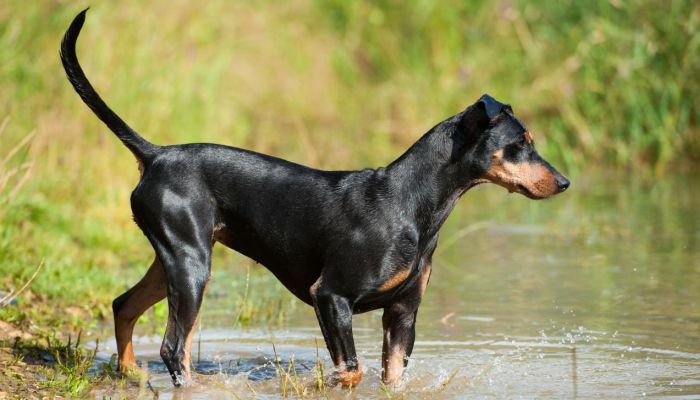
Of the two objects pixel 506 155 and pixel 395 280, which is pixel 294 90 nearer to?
pixel 506 155

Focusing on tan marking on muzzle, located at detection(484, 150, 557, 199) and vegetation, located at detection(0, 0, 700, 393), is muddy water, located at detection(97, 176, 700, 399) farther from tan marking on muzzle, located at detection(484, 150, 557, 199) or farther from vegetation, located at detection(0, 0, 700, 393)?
tan marking on muzzle, located at detection(484, 150, 557, 199)

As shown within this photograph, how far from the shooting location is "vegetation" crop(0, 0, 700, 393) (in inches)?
335

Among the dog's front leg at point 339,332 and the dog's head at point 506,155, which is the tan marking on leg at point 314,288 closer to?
the dog's front leg at point 339,332

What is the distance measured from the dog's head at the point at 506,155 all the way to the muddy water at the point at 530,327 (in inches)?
37.6

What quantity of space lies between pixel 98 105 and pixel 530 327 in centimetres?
310

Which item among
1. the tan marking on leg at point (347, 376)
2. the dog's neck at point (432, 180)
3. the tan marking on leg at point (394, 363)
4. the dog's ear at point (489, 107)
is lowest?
the tan marking on leg at point (347, 376)

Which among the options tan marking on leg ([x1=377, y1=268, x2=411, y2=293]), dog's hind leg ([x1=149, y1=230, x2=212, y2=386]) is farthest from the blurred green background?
tan marking on leg ([x1=377, y1=268, x2=411, y2=293])

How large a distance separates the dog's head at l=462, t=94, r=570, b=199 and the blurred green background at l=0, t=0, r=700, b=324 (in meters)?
2.50

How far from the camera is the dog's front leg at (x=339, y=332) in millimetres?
5559

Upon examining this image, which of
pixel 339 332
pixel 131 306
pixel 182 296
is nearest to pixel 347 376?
pixel 339 332

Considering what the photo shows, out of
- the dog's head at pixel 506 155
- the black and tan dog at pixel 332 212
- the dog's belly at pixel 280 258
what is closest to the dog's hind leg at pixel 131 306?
the black and tan dog at pixel 332 212

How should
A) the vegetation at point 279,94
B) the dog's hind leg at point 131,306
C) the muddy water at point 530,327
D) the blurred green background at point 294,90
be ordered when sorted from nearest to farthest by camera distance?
the muddy water at point 530,327 < the dog's hind leg at point 131,306 < the vegetation at point 279,94 < the blurred green background at point 294,90

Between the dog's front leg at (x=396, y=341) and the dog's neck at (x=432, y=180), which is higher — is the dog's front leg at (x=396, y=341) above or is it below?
below

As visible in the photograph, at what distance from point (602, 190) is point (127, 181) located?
18.9 feet
